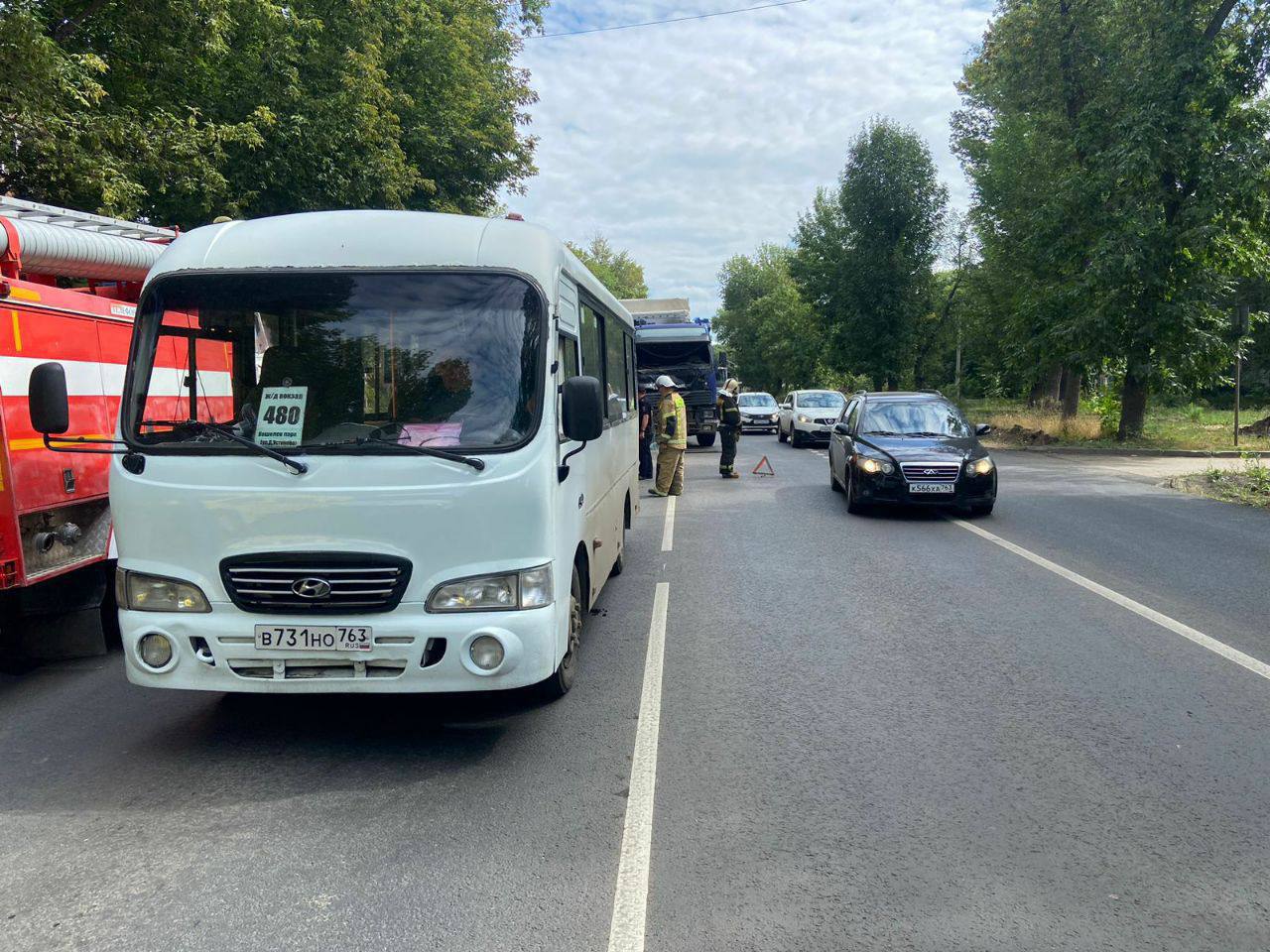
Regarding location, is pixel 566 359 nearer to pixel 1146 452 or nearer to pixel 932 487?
pixel 932 487

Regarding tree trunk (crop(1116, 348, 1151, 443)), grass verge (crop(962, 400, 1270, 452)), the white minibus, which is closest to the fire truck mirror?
the white minibus

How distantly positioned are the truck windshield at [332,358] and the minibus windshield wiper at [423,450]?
6 cm

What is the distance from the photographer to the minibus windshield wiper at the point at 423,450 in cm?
437

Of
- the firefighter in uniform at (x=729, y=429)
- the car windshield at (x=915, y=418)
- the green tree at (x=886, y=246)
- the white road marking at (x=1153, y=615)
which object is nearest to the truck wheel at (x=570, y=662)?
the white road marking at (x=1153, y=615)

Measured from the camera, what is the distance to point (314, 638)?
14.1 ft

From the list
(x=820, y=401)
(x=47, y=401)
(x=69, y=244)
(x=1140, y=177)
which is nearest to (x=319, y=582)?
(x=47, y=401)

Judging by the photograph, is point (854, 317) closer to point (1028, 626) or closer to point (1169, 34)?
point (1169, 34)

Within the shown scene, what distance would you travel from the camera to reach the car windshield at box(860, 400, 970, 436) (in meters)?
12.9

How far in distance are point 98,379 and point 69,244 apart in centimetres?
96

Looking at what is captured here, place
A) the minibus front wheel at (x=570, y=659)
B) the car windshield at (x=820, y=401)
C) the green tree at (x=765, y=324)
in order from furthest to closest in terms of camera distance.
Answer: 1. the green tree at (x=765, y=324)
2. the car windshield at (x=820, y=401)
3. the minibus front wheel at (x=570, y=659)

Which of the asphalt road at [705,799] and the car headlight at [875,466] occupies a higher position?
the car headlight at [875,466]

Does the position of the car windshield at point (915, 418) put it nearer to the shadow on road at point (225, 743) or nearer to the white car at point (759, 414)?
the shadow on road at point (225, 743)

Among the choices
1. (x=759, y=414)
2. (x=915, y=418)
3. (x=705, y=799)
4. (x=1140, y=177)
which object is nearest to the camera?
(x=705, y=799)

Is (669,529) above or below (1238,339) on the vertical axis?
below
